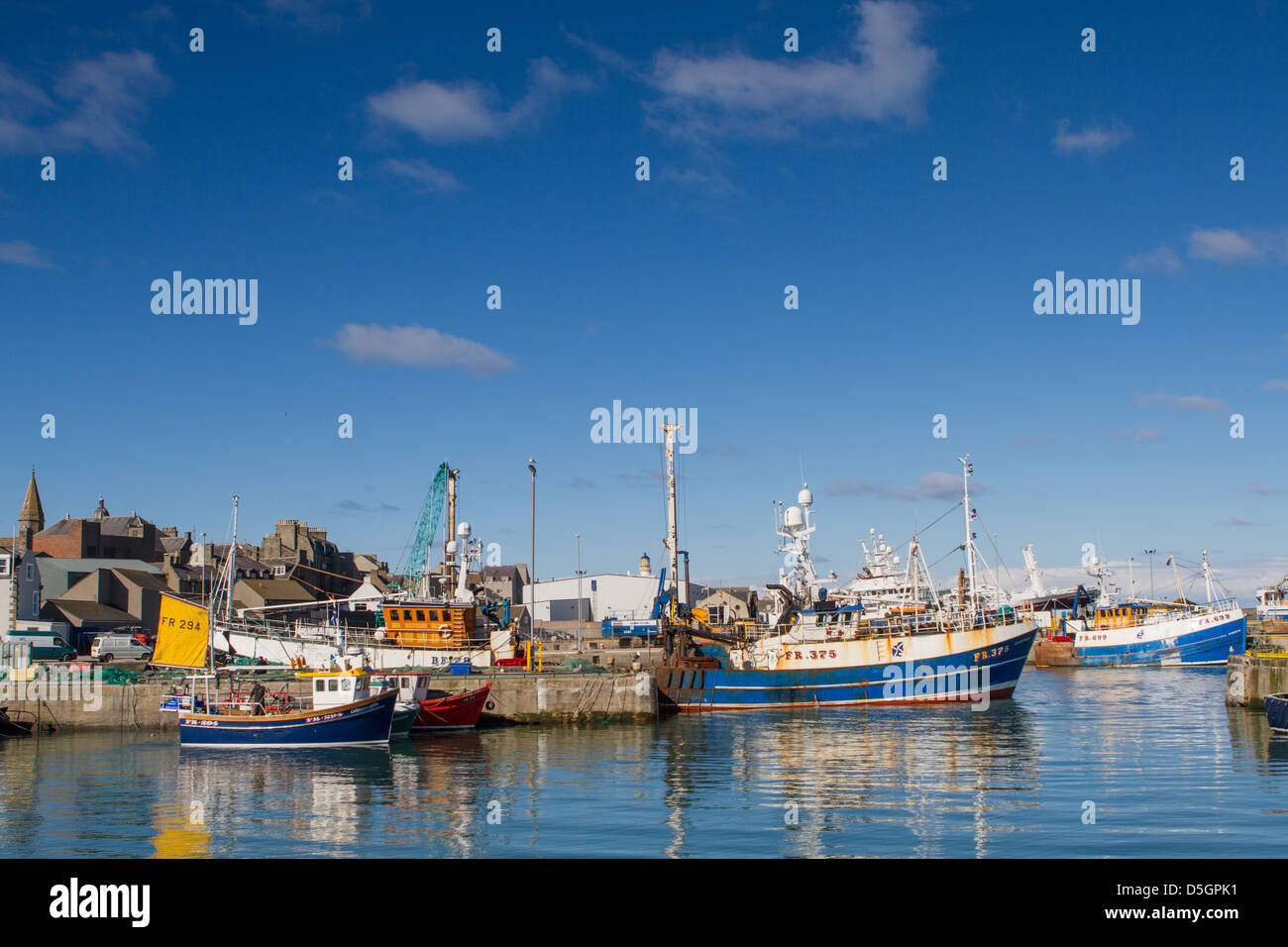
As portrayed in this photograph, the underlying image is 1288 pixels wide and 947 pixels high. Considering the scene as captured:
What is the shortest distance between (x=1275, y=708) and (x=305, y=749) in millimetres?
39913

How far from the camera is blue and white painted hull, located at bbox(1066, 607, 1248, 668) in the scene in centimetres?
8975

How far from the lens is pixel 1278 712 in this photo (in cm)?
3850

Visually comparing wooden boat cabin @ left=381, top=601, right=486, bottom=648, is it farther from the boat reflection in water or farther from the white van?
the boat reflection in water

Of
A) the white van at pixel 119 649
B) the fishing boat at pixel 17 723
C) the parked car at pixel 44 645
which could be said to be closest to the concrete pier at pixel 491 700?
the fishing boat at pixel 17 723

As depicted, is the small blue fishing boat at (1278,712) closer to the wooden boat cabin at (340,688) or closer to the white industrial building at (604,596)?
the wooden boat cabin at (340,688)

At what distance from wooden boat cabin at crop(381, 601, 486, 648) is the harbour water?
18971 millimetres

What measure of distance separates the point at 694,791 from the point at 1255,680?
33836 millimetres

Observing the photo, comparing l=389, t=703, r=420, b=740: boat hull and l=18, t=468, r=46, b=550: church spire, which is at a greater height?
l=18, t=468, r=46, b=550: church spire

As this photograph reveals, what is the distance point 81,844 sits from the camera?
2345cm

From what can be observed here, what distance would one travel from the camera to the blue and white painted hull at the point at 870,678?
57188mm

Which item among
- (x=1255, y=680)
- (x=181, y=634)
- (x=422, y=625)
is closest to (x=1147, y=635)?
(x=1255, y=680)

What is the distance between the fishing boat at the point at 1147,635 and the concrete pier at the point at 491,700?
2482 inches

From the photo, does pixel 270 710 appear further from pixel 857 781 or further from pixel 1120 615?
pixel 1120 615

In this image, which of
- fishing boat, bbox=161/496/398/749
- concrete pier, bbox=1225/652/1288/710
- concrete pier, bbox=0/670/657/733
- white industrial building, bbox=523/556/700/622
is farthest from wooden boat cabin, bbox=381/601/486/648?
concrete pier, bbox=1225/652/1288/710
